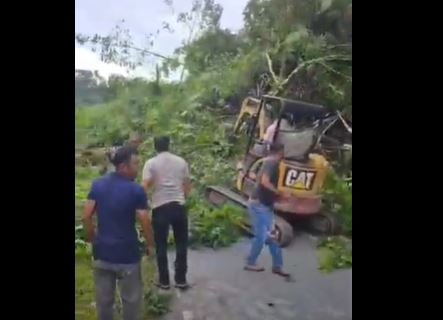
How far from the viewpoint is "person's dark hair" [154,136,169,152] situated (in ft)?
8.50

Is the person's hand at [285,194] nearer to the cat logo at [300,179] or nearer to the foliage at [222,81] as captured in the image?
the cat logo at [300,179]

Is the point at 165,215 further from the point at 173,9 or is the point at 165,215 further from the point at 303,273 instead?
the point at 173,9

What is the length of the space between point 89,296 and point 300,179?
859mm

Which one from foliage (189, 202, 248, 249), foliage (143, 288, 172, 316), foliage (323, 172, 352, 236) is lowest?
foliage (143, 288, 172, 316)

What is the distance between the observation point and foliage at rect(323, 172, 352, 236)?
2.61 meters

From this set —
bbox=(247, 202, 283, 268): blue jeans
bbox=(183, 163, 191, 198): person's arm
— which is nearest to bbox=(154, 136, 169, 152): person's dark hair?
bbox=(183, 163, 191, 198): person's arm

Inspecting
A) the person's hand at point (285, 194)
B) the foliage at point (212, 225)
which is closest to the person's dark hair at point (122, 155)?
the foliage at point (212, 225)

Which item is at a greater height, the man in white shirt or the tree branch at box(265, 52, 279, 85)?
the tree branch at box(265, 52, 279, 85)

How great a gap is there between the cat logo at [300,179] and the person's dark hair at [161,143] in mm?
450

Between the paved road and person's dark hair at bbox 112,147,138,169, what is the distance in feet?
1.35

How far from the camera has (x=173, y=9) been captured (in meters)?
2.60

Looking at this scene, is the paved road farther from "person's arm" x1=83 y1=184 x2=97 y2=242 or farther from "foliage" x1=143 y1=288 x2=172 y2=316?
"person's arm" x1=83 y1=184 x2=97 y2=242
